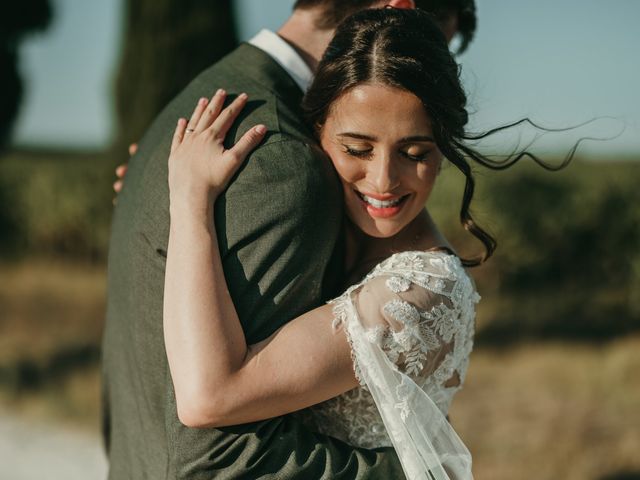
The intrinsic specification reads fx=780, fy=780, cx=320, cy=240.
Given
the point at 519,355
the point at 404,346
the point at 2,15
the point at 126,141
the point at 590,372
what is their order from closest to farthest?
the point at 404,346, the point at 590,372, the point at 519,355, the point at 126,141, the point at 2,15

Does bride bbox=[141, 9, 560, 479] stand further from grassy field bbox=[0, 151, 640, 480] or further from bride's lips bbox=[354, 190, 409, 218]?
grassy field bbox=[0, 151, 640, 480]

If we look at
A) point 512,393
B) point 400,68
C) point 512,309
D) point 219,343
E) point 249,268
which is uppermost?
point 400,68

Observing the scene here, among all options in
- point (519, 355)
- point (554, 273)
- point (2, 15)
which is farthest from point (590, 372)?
point (2, 15)

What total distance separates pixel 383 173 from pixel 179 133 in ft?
A: 1.71

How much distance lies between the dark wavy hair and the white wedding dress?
31 cm

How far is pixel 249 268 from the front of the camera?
1722mm

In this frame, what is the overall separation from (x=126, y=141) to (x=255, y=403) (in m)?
7.09

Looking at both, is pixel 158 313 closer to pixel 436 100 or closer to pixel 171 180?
pixel 171 180

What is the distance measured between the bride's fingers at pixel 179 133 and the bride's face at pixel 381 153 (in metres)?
0.35

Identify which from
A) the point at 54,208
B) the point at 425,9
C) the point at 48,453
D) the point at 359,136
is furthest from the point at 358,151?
the point at 54,208

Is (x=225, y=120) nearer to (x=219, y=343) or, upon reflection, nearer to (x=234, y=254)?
(x=234, y=254)

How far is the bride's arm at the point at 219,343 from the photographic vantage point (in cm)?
167

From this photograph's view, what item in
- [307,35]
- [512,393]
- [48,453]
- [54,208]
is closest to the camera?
[307,35]

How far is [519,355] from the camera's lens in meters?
7.63
